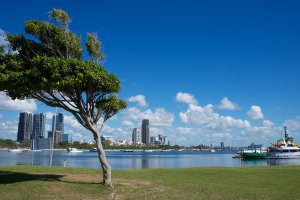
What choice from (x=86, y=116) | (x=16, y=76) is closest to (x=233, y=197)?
(x=86, y=116)

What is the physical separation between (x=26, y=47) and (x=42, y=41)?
1032 millimetres

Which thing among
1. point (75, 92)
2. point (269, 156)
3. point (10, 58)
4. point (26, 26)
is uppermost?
point (26, 26)

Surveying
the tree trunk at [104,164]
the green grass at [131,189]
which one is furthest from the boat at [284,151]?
the tree trunk at [104,164]

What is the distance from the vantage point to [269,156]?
104 metres

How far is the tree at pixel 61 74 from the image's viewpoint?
18.6 m

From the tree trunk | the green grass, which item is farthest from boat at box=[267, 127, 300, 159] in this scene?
the tree trunk

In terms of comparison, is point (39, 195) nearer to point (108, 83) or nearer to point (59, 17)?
point (108, 83)

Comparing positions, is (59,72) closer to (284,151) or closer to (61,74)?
(61,74)

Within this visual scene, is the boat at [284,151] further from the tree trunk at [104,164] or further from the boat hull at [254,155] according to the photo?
the tree trunk at [104,164]

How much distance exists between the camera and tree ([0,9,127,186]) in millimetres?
18625

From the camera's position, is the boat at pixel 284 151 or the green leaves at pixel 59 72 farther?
the boat at pixel 284 151

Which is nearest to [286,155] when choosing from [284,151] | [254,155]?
[284,151]

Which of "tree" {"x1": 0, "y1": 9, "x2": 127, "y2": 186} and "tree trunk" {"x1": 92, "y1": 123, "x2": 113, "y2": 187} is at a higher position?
"tree" {"x1": 0, "y1": 9, "x2": 127, "y2": 186}

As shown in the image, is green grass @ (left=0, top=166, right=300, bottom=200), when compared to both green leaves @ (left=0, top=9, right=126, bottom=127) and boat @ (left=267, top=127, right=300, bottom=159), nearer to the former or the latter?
green leaves @ (left=0, top=9, right=126, bottom=127)
